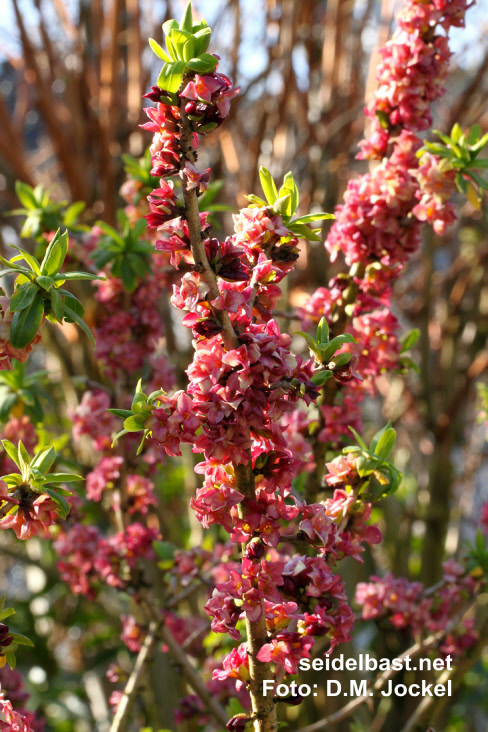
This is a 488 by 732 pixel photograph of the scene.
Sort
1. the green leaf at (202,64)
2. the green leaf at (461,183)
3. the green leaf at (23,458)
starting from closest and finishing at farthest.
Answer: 1. the green leaf at (202,64)
2. the green leaf at (23,458)
3. the green leaf at (461,183)

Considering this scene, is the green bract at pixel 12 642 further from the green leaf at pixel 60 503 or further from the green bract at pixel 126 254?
the green bract at pixel 126 254

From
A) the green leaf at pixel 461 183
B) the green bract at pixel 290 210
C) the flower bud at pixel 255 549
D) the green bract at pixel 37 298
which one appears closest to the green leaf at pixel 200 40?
the green bract at pixel 290 210

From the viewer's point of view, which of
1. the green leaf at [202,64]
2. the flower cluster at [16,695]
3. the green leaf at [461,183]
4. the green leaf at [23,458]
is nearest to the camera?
the green leaf at [202,64]

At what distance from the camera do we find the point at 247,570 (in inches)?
34.6

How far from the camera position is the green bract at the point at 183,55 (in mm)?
830

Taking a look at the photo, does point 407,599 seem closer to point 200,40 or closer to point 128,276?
point 128,276

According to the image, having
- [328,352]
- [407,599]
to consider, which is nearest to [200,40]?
[328,352]

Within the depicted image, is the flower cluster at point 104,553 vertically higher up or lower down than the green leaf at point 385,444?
lower down

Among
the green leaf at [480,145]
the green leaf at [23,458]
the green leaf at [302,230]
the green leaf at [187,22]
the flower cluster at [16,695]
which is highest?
the green leaf at [187,22]

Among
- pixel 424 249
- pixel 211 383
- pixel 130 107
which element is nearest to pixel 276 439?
pixel 211 383

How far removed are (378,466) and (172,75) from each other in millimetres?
645

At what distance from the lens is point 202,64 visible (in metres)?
0.83

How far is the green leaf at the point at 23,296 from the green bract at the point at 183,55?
0.31 metres

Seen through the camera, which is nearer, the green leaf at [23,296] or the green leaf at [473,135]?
the green leaf at [23,296]
